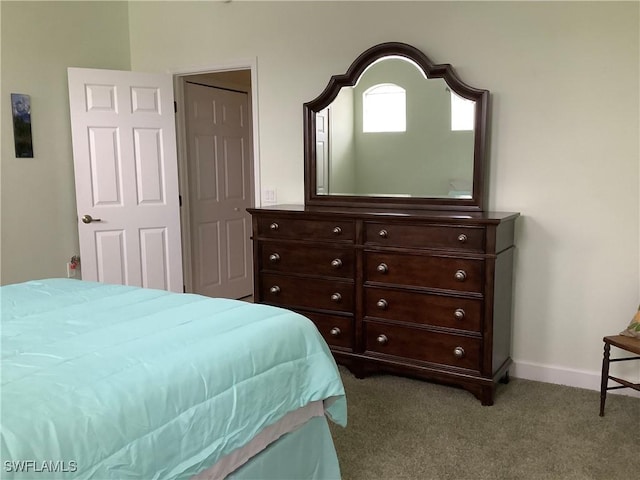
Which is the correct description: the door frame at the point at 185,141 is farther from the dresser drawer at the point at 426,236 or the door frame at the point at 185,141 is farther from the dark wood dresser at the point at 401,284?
the dresser drawer at the point at 426,236

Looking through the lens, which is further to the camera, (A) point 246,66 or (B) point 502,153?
(A) point 246,66

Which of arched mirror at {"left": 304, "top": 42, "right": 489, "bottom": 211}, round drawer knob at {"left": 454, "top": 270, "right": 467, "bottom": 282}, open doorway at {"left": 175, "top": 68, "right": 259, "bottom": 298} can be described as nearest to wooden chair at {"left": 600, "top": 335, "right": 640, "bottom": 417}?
round drawer knob at {"left": 454, "top": 270, "right": 467, "bottom": 282}

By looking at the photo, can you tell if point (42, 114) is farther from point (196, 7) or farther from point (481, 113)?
point (481, 113)

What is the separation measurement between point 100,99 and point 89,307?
2.54 metres

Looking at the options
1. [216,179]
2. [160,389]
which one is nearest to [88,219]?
[216,179]

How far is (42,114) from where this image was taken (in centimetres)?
388

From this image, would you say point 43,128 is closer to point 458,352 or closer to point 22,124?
point 22,124

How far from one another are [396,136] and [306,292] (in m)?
1.14

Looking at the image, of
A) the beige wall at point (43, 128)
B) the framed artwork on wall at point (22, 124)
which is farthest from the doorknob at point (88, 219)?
the framed artwork on wall at point (22, 124)

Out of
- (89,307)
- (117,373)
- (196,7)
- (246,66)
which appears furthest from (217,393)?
(196,7)

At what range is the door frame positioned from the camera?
4027 mm

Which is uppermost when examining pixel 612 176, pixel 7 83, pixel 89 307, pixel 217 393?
pixel 7 83

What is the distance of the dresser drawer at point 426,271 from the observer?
9.45ft

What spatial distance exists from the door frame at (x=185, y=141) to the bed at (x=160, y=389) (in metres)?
2.05
